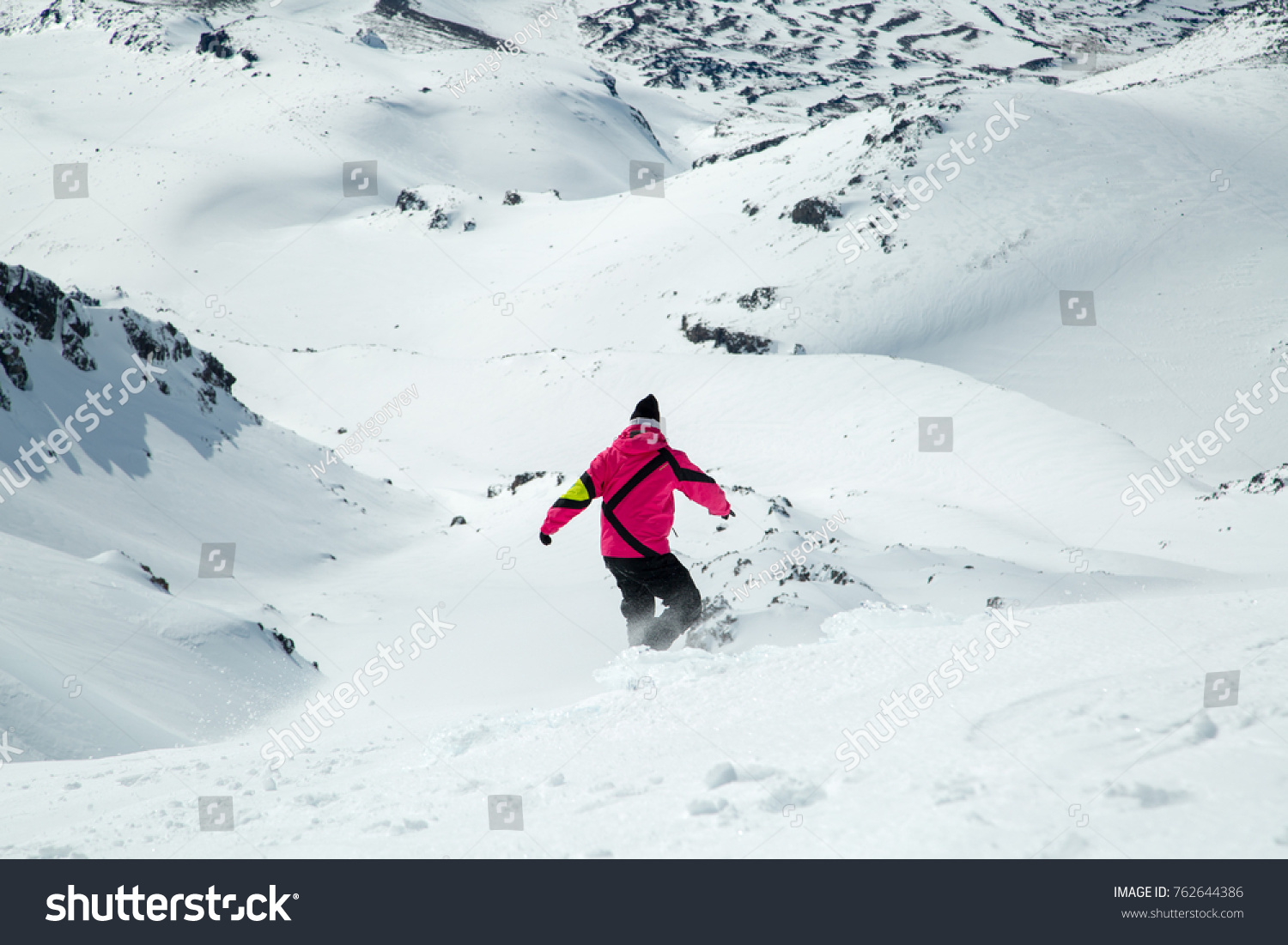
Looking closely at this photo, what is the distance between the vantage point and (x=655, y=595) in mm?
6531

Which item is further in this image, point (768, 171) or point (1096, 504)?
point (768, 171)

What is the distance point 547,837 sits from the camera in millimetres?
3117

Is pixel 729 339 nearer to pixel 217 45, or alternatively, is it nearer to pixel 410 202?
pixel 410 202

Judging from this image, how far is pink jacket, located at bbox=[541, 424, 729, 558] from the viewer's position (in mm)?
6133

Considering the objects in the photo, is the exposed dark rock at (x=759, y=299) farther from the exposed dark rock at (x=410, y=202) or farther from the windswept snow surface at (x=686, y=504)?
the exposed dark rock at (x=410, y=202)

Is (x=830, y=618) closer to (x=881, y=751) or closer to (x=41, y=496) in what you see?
(x=881, y=751)

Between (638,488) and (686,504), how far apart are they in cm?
800

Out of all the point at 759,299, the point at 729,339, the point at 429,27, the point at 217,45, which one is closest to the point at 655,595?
the point at 729,339

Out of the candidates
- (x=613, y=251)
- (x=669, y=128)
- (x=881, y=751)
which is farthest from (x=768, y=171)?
(x=669, y=128)

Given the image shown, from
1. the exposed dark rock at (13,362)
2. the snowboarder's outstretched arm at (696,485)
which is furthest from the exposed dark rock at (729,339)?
the snowboarder's outstretched arm at (696,485)

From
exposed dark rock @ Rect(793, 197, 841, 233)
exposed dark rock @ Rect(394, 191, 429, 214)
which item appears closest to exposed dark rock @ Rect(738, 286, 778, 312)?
exposed dark rock @ Rect(793, 197, 841, 233)

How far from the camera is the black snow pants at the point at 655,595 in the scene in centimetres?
633
